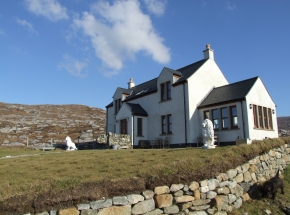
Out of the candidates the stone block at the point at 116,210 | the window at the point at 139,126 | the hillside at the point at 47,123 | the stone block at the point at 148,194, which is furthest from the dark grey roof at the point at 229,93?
the hillside at the point at 47,123

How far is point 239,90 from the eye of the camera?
859 inches

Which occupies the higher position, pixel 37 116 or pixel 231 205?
pixel 37 116

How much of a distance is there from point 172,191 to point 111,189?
208 centimetres

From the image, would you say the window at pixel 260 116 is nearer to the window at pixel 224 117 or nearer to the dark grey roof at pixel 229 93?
the dark grey roof at pixel 229 93

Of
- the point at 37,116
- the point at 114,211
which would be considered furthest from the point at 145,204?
the point at 37,116

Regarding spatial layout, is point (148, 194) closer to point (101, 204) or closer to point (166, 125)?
point (101, 204)

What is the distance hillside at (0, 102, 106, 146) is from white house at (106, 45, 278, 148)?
1092 centimetres

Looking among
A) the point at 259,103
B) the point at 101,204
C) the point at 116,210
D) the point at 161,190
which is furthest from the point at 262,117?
the point at 101,204

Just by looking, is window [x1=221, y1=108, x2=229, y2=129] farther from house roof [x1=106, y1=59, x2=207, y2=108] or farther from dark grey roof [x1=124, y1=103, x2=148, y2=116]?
dark grey roof [x1=124, y1=103, x2=148, y2=116]

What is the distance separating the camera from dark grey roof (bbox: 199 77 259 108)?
21.1 m

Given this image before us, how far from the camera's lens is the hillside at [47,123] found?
37.8m

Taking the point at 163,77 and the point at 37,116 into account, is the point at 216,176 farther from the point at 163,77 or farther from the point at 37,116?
the point at 37,116

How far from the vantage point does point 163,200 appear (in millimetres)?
8266

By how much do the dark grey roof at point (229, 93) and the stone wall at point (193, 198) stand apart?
32.3ft
